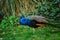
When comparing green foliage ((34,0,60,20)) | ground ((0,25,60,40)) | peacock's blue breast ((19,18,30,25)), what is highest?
green foliage ((34,0,60,20))

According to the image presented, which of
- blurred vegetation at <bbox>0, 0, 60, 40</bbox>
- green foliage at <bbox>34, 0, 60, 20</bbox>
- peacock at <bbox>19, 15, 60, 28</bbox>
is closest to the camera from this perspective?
blurred vegetation at <bbox>0, 0, 60, 40</bbox>

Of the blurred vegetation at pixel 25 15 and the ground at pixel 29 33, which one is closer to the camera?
the ground at pixel 29 33

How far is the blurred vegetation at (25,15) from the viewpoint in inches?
224

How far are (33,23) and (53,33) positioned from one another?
860 millimetres

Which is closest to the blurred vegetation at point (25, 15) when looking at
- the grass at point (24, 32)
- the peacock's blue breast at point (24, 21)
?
the grass at point (24, 32)

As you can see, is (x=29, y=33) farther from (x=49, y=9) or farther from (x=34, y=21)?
(x=49, y=9)

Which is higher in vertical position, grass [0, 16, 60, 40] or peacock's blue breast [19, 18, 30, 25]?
peacock's blue breast [19, 18, 30, 25]

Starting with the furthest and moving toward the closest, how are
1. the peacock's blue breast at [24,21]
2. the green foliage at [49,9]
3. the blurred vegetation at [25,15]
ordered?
1. the green foliage at [49,9]
2. the peacock's blue breast at [24,21]
3. the blurred vegetation at [25,15]

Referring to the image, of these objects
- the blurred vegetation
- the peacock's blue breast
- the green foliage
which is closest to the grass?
the blurred vegetation

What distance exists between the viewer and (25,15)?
6918mm

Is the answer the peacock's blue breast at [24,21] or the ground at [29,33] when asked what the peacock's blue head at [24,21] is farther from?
the ground at [29,33]

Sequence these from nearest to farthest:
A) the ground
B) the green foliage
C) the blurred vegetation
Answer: the ground
the blurred vegetation
the green foliage

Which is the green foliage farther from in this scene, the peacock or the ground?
the ground

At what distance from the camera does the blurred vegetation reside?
5691mm
